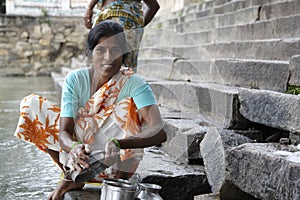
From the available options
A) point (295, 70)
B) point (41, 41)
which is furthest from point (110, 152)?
point (41, 41)

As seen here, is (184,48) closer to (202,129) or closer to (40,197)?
(202,129)

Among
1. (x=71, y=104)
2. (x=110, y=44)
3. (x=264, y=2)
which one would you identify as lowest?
(x=71, y=104)

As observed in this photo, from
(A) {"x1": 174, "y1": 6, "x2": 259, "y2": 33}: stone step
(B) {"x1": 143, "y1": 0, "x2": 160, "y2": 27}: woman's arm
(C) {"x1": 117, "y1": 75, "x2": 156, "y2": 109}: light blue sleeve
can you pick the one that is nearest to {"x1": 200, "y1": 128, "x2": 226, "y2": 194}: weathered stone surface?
(C) {"x1": 117, "y1": 75, "x2": 156, "y2": 109}: light blue sleeve

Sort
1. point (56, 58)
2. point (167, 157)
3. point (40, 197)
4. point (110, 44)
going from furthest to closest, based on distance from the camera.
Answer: point (56, 58)
point (167, 157)
point (40, 197)
point (110, 44)

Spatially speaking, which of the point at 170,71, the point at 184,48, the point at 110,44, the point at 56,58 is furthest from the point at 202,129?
the point at 56,58

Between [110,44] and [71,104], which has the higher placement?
[110,44]

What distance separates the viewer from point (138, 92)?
7.45 feet

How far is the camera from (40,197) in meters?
2.59

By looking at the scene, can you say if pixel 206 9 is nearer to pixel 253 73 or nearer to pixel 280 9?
pixel 280 9

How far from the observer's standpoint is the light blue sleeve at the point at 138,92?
2.24 m

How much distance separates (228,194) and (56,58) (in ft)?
36.0

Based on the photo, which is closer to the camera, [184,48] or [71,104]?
[71,104]

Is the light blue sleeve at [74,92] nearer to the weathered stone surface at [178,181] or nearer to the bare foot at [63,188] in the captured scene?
the bare foot at [63,188]

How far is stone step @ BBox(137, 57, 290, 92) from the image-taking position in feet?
9.55
